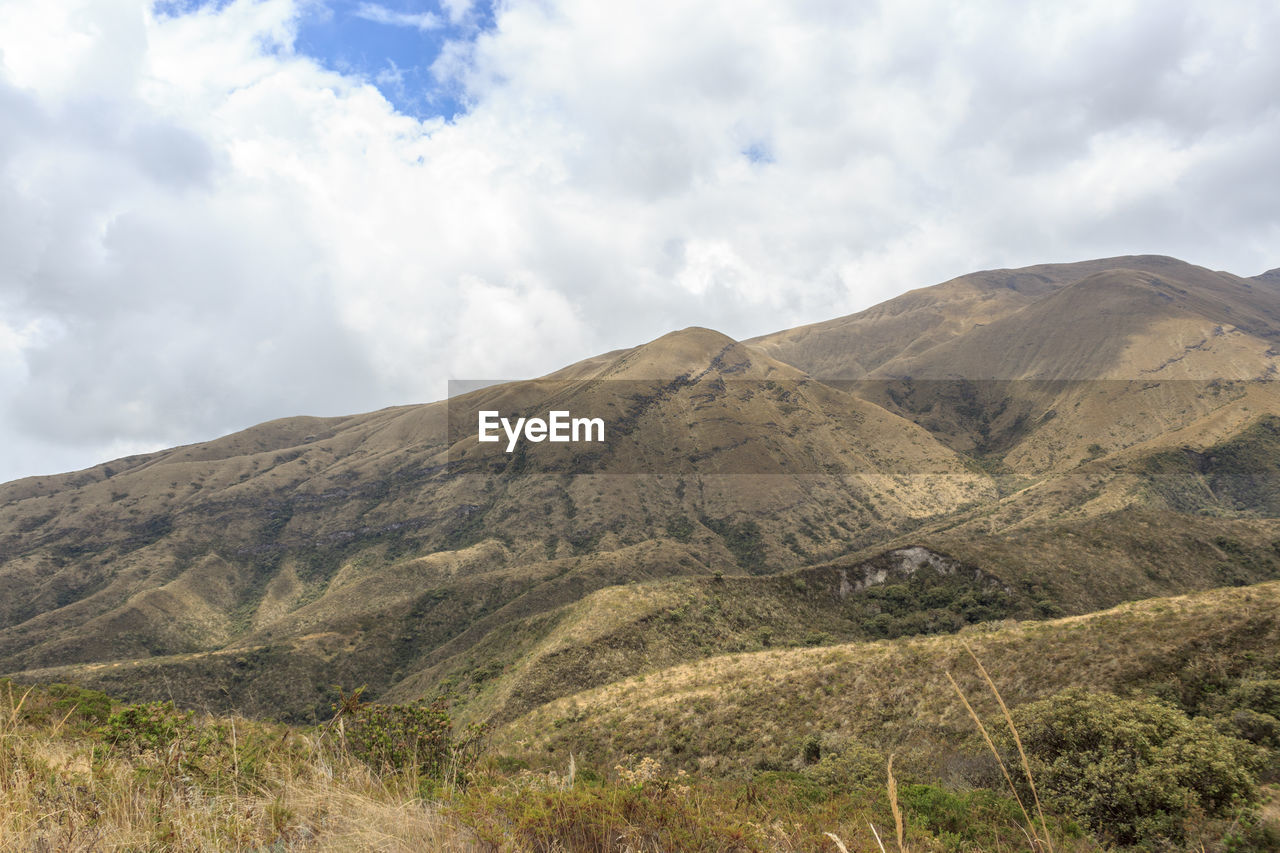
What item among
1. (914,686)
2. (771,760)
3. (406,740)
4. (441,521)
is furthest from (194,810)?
(441,521)

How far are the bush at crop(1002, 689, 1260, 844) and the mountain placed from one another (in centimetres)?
3082

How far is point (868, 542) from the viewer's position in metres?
123

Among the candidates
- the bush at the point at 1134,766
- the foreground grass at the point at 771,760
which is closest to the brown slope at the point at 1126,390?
the foreground grass at the point at 771,760

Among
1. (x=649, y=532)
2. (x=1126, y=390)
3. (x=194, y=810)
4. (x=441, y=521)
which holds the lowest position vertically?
(x=649, y=532)

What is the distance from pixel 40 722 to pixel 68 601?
14800 centimetres

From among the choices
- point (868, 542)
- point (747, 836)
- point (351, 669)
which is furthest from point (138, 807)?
point (868, 542)

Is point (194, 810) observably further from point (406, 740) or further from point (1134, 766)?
point (1134, 766)

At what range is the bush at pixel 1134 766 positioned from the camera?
13477 millimetres

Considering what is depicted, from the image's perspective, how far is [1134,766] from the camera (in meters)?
14.7

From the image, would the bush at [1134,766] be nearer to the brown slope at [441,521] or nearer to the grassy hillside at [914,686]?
the grassy hillside at [914,686]

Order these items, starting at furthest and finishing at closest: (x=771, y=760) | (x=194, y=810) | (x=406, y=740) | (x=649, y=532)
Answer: (x=649, y=532) → (x=771, y=760) → (x=406, y=740) → (x=194, y=810)

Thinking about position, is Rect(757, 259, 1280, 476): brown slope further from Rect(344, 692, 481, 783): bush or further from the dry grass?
the dry grass

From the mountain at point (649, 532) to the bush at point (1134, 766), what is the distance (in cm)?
3082

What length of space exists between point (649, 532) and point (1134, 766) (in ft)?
398
